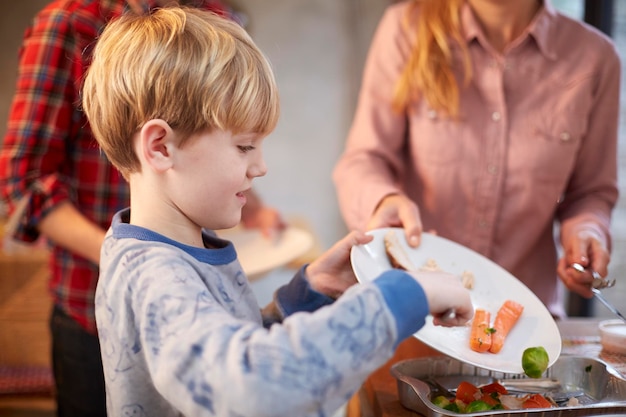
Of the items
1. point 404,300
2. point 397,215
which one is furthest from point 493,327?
point 404,300

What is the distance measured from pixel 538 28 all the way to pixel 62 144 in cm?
108

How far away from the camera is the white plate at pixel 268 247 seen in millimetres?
1971

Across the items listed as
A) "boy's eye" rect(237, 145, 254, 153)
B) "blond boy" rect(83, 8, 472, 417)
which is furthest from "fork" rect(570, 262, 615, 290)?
"boy's eye" rect(237, 145, 254, 153)

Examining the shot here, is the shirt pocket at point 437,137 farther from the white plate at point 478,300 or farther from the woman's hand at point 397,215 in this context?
the white plate at point 478,300

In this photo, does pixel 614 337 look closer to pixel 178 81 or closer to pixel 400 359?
pixel 400 359

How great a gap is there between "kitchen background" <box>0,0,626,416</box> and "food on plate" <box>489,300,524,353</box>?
196 centimetres

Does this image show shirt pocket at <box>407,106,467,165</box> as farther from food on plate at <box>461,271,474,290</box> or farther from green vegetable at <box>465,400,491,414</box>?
green vegetable at <box>465,400,491,414</box>

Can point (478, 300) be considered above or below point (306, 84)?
above

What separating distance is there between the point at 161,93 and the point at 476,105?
967mm

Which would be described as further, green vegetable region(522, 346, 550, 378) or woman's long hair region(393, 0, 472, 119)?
woman's long hair region(393, 0, 472, 119)

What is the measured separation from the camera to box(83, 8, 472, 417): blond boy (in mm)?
725

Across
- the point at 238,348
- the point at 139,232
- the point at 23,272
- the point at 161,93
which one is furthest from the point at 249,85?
the point at 23,272

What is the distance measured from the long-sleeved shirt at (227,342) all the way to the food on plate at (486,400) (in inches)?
10.6

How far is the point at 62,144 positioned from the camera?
4.73 feet
